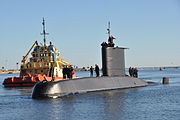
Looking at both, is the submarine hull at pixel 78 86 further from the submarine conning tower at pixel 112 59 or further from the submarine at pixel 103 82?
the submarine conning tower at pixel 112 59

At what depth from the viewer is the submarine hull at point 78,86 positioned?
20.4 metres

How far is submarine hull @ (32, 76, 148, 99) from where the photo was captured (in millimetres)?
20359

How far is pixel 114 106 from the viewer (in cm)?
1645

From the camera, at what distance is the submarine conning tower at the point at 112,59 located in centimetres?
2642

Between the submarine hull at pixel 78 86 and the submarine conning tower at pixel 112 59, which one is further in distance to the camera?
the submarine conning tower at pixel 112 59

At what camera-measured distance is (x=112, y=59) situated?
26.8m

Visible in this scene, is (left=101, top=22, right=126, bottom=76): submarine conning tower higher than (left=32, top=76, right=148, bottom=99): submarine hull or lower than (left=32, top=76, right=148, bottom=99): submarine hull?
higher

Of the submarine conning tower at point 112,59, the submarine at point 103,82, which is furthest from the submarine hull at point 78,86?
the submarine conning tower at point 112,59

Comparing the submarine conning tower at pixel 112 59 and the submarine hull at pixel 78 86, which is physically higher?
the submarine conning tower at pixel 112 59

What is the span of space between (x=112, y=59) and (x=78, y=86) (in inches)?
203

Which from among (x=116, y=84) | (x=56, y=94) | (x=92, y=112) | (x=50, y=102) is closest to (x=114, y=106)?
(x=92, y=112)

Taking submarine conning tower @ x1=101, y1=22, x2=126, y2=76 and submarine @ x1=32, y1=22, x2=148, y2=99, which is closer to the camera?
submarine @ x1=32, y1=22, x2=148, y2=99

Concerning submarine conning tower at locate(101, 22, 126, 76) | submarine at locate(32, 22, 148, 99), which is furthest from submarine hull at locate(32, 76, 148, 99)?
submarine conning tower at locate(101, 22, 126, 76)

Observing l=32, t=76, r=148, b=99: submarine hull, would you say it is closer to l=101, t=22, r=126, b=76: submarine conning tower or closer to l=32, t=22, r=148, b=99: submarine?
l=32, t=22, r=148, b=99: submarine
